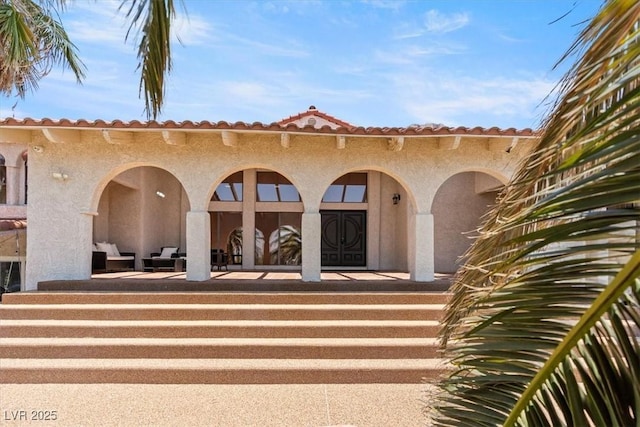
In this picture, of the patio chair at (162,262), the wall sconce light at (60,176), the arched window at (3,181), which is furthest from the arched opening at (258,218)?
the arched window at (3,181)

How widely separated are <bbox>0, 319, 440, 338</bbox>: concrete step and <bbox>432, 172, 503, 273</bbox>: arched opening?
30.0 feet

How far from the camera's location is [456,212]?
18.3 meters

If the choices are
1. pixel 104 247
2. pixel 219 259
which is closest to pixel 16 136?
pixel 104 247

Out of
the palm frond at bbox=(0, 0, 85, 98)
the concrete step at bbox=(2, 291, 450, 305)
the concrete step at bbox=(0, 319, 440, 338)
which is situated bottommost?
the concrete step at bbox=(0, 319, 440, 338)

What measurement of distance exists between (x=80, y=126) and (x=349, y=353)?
29.3ft

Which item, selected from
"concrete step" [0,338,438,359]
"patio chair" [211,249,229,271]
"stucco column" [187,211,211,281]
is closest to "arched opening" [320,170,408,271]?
"patio chair" [211,249,229,271]

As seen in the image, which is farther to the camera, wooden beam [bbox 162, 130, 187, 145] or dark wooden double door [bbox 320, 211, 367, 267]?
dark wooden double door [bbox 320, 211, 367, 267]

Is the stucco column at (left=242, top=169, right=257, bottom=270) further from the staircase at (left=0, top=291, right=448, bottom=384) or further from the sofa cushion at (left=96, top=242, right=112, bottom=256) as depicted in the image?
the staircase at (left=0, top=291, right=448, bottom=384)

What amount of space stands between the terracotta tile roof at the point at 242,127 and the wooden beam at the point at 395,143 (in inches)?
12.3

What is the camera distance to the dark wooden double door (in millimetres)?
20391

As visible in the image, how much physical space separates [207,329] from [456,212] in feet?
42.1

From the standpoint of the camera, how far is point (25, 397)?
727cm

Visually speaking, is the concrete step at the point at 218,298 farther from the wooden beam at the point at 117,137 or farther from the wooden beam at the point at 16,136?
the wooden beam at the point at 16,136

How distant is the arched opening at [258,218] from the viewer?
66.6 ft
